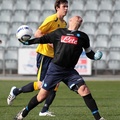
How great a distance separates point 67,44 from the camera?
24.4ft

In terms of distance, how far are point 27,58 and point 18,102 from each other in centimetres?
1054

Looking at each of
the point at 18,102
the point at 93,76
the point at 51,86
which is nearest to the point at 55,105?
the point at 18,102

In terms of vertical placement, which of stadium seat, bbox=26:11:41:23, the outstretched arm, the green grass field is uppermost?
stadium seat, bbox=26:11:41:23

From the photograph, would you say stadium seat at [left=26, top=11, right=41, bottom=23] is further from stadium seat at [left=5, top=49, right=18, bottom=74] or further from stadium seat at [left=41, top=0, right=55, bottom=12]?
stadium seat at [left=5, top=49, right=18, bottom=74]

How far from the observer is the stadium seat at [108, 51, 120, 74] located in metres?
22.7

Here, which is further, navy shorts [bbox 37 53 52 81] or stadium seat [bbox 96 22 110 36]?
stadium seat [bbox 96 22 110 36]

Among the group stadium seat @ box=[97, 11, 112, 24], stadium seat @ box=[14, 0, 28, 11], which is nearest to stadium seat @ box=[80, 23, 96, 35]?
stadium seat @ box=[97, 11, 112, 24]

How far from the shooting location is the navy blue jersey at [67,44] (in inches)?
292

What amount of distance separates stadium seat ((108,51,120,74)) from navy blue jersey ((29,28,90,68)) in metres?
15.3

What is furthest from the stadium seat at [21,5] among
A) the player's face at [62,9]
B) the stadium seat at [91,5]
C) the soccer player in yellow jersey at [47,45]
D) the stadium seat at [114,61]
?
the player's face at [62,9]

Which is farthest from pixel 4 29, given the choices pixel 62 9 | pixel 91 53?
pixel 91 53

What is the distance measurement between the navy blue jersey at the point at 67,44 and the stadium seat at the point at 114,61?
15.3 m

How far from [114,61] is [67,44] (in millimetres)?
15568

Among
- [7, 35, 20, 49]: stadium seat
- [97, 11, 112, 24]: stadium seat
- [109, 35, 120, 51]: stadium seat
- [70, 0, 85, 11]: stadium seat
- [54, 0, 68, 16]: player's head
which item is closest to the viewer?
[54, 0, 68, 16]: player's head
